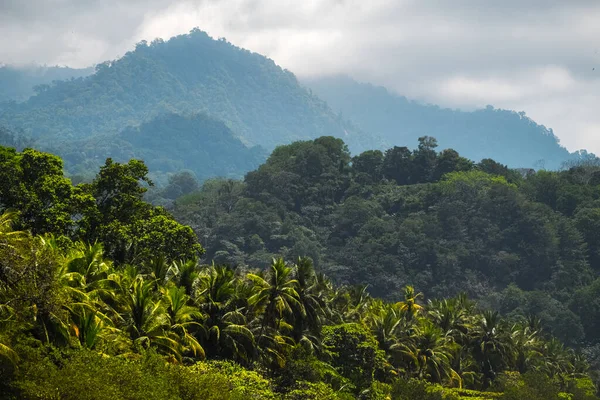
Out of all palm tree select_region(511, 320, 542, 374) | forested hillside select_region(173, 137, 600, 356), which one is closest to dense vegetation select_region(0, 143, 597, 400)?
palm tree select_region(511, 320, 542, 374)

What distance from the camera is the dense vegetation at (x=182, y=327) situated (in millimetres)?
29234

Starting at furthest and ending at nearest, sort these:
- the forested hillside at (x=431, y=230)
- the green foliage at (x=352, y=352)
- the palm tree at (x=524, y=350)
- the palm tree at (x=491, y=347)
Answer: the forested hillside at (x=431, y=230) → the palm tree at (x=524, y=350) → the palm tree at (x=491, y=347) → the green foliage at (x=352, y=352)

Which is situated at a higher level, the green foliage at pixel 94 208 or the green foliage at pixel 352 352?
the green foliage at pixel 94 208

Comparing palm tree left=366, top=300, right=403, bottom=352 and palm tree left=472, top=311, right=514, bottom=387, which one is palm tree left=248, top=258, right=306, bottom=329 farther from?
palm tree left=472, top=311, right=514, bottom=387

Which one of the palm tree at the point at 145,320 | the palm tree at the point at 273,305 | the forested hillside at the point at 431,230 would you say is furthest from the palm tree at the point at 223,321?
→ the forested hillside at the point at 431,230

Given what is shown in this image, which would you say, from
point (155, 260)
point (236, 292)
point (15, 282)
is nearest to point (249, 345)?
point (236, 292)

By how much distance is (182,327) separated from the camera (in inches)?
1666

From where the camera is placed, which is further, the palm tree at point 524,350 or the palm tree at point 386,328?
the palm tree at point 524,350

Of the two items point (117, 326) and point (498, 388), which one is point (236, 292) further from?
point (498, 388)

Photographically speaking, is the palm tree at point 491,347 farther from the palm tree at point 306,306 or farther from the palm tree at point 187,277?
the palm tree at point 187,277

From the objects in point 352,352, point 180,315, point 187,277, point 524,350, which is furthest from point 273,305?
point 524,350

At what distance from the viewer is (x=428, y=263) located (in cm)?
14362

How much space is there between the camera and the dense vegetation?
1151 inches

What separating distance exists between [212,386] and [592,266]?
13035cm
